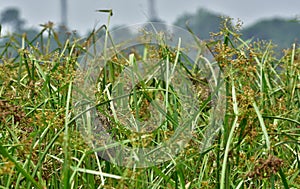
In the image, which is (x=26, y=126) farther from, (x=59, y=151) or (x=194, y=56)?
(x=194, y=56)

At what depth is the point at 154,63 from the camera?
1.95 m

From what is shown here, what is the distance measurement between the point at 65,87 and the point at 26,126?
13cm

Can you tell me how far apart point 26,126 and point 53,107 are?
0.61 ft

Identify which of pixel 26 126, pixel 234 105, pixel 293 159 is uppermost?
pixel 234 105

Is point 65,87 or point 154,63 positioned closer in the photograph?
point 65,87

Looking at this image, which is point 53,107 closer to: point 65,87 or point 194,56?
point 65,87

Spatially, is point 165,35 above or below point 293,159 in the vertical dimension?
above

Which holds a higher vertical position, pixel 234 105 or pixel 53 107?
pixel 234 105

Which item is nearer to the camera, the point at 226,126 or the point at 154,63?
the point at 226,126

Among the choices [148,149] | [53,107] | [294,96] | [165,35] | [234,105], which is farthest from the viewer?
[294,96]

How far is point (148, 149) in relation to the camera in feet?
4.77

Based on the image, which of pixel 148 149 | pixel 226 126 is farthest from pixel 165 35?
→ pixel 226 126

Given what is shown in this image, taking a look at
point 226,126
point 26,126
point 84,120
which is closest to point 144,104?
point 84,120

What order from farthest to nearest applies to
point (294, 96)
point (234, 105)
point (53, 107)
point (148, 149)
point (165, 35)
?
1. point (294, 96)
2. point (165, 35)
3. point (53, 107)
4. point (148, 149)
5. point (234, 105)
